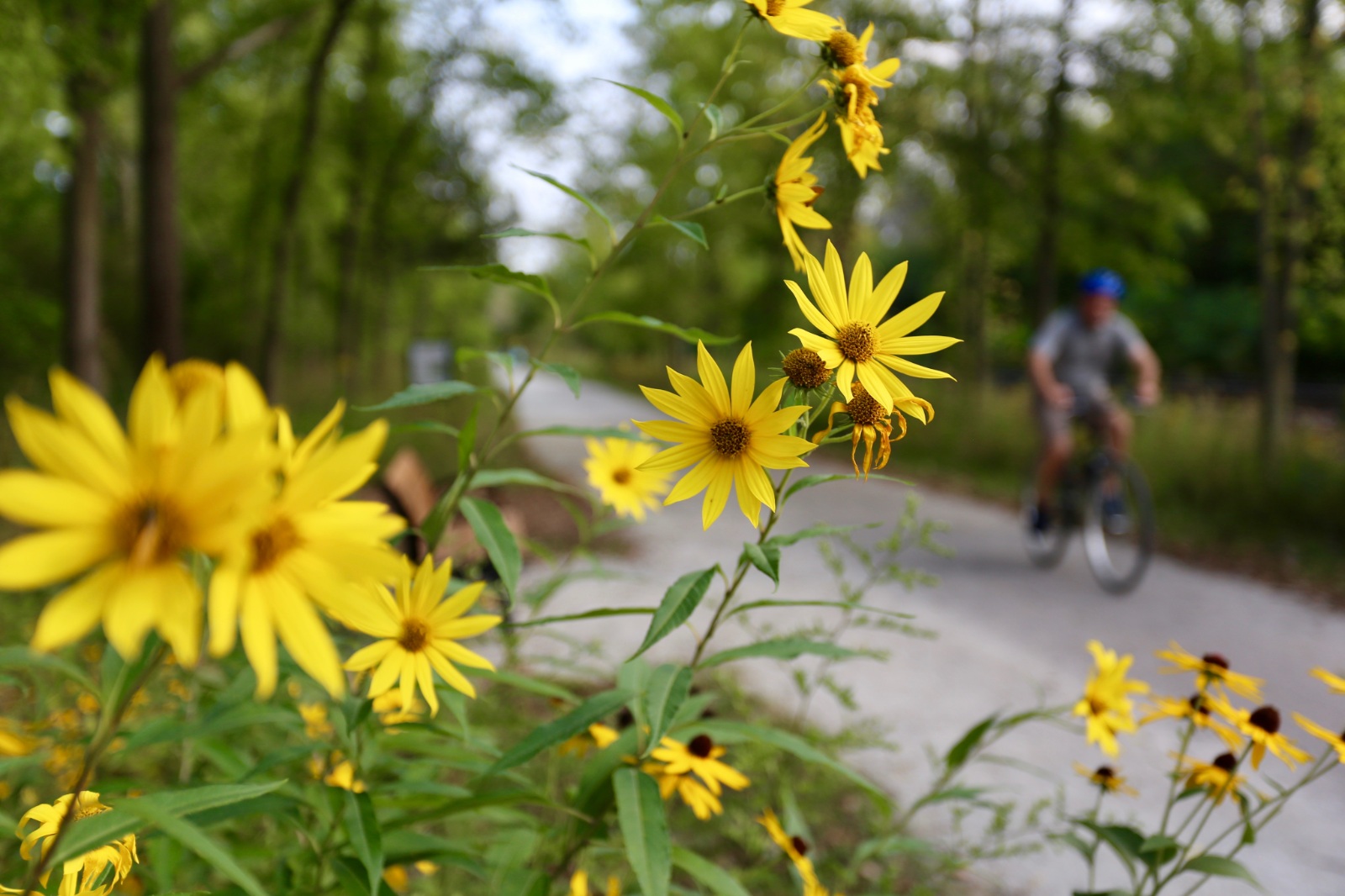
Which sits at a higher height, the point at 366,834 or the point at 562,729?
the point at 562,729

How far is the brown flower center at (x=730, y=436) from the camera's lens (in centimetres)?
93

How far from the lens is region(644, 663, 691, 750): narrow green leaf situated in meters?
0.99

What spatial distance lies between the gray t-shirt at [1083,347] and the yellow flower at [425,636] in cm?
525

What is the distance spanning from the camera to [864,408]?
0.93 metres

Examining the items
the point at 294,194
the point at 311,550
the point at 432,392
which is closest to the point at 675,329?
the point at 432,392

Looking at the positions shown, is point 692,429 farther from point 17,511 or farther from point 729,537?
point 729,537

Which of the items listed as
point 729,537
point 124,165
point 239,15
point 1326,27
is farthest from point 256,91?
point 1326,27

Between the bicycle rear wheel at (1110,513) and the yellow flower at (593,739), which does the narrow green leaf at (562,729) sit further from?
the bicycle rear wheel at (1110,513)

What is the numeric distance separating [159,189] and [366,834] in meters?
6.64

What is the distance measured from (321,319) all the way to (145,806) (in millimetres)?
22959

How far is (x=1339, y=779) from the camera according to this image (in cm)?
268

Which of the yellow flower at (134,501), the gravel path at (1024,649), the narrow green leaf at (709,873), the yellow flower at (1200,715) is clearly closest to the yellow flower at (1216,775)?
the yellow flower at (1200,715)

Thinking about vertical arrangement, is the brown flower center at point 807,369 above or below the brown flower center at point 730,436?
above

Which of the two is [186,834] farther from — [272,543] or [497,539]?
[497,539]
